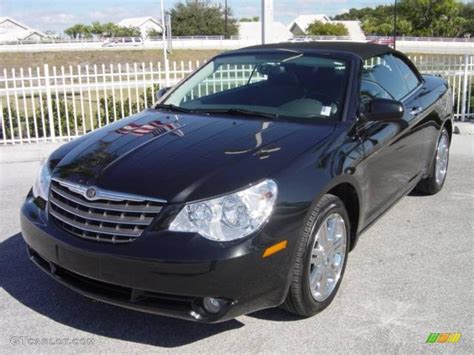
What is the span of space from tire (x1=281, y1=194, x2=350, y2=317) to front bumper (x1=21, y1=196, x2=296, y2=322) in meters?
0.12

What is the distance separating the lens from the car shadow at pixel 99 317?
315 centimetres

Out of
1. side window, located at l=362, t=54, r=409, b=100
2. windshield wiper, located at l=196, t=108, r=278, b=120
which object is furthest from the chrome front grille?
side window, located at l=362, t=54, r=409, b=100

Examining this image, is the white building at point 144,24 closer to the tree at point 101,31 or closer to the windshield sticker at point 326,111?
the tree at point 101,31

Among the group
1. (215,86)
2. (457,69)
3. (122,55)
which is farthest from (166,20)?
(215,86)

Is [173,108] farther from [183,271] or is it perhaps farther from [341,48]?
[183,271]

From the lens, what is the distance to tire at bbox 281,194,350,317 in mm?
3043

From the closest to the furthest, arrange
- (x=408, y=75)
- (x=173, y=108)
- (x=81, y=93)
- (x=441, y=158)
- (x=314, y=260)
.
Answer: (x=314, y=260) < (x=173, y=108) < (x=408, y=75) < (x=441, y=158) < (x=81, y=93)

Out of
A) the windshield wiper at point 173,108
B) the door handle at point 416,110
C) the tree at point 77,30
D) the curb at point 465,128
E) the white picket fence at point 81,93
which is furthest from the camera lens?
the tree at point 77,30

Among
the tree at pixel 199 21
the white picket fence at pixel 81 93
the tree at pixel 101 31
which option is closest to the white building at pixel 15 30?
the tree at pixel 101 31

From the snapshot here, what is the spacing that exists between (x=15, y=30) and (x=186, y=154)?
122842mm

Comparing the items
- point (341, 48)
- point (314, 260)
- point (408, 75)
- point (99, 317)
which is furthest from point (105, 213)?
point (408, 75)

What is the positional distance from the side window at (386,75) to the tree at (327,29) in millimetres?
87323

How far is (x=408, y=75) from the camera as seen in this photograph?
5.19 meters

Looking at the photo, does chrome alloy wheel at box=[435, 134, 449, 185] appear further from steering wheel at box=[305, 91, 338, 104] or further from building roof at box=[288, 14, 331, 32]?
building roof at box=[288, 14, 331, 32]
